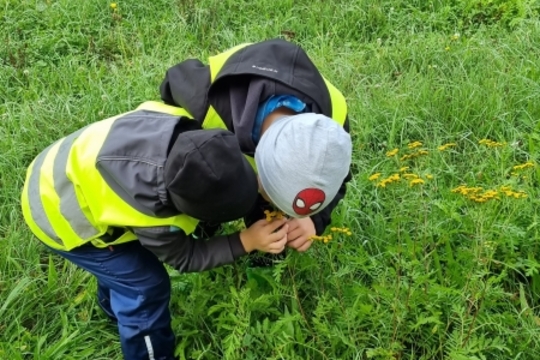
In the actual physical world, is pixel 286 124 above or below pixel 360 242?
above

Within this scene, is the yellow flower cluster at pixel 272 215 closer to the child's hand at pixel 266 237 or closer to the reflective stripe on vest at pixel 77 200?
the child's hand at pixel 266 237

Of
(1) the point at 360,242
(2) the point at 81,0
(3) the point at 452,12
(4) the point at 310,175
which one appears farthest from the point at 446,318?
(2) the point at 81,0

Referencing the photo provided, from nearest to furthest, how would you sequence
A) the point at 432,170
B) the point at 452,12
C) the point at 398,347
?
1. the point at 398,347
2. the point at 432,170
3. the point at 452,12

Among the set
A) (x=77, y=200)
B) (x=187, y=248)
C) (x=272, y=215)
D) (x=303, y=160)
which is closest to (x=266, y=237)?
(x=272, y=215)

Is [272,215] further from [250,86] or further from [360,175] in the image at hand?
[360,175]

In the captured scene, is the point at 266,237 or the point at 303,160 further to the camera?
the point at 266,237

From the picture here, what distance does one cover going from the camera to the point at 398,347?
6.41 ft

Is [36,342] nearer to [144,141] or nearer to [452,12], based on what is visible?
[144,141]

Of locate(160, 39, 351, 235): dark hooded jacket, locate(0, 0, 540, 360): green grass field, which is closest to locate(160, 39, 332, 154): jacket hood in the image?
locate(160, 39, 351, 235): dark hooded jacket

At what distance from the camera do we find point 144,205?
1.75 metres

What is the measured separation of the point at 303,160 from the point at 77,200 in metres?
0.70

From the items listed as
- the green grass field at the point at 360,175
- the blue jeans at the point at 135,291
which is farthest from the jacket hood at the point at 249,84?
the blue jeans at the point at 135,291

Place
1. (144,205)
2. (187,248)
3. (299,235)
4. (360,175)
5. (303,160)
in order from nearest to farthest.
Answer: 1. (303,160)
2. (144,205)
3. (187,248)
4. (299,235)
5. (360,175)

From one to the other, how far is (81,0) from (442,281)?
3030 millimetres
